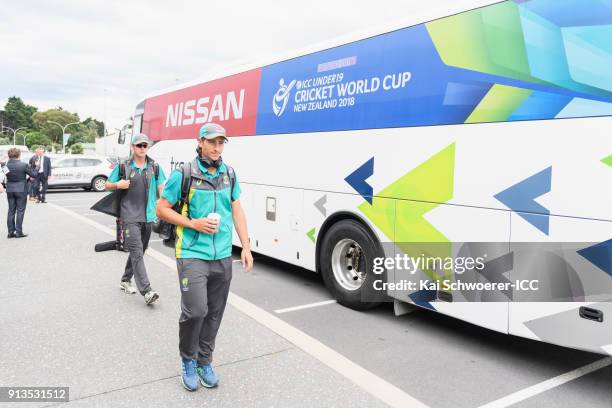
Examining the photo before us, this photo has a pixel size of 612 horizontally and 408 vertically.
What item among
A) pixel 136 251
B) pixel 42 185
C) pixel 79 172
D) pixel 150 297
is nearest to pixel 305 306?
pixel 150 297

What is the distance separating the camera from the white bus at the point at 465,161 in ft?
11.1

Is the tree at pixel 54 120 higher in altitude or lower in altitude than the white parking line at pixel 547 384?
higher

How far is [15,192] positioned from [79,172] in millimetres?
12306

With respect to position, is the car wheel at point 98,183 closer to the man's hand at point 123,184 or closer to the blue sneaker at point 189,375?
the man's hand at point 123,184

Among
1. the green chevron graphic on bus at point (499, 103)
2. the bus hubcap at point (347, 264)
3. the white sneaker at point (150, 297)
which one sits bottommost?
the white sneaker at point (150, 297)

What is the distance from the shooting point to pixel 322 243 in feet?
18.8

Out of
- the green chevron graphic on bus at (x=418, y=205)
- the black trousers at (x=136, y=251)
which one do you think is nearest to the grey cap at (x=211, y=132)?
the green chevron graphic on bus at (x=418, y=205)

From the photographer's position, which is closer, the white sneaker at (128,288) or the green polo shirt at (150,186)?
the green polo shirt at (150,186)

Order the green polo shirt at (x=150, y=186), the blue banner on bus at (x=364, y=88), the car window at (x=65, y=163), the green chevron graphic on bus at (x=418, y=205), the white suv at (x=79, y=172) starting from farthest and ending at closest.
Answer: the car window at (x=65, y=163), the white suv at (x=79, y=172), the green polo shirt at (x=150, y=186), the blue banner on bus at (x=364, y=88), the green chevron graphic on bus at (x=418, y=205)

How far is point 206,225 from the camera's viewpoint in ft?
10.7

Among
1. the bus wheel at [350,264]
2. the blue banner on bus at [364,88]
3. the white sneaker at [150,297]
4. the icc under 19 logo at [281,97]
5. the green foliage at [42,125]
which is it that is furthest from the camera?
the green foliage at [42,125]

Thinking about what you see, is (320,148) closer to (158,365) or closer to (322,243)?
(322,243)

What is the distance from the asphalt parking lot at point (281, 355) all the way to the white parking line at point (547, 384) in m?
0.02

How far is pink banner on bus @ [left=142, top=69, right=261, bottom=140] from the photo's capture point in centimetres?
712
